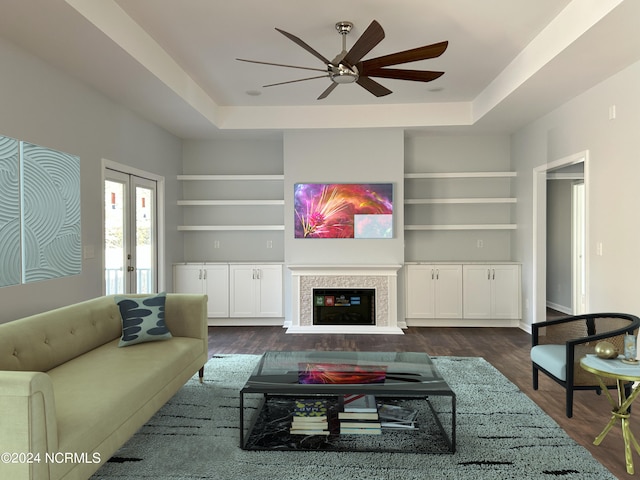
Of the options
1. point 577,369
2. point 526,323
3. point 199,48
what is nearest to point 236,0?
point 199,48

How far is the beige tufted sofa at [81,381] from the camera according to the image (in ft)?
5.54

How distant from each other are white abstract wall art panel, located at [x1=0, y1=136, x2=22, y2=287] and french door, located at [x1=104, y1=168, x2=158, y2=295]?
1.18 m

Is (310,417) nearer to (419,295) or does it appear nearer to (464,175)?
(419,295)

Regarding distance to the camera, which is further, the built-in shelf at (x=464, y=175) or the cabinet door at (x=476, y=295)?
the built-in shelf at (x=464, y=175)

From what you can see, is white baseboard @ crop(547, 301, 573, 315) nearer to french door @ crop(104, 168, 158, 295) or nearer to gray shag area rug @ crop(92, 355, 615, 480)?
gray shag area rug @ crop(92, 355, 615, 480)

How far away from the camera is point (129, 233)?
16.0 ft

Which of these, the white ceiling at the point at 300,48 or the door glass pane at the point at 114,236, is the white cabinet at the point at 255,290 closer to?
the door glass pane at the point at 114,236

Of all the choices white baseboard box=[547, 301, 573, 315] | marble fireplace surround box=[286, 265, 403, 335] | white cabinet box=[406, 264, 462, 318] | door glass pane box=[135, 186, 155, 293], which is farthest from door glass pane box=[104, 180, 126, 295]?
white baseboard box=[547, 301, 573, 315]

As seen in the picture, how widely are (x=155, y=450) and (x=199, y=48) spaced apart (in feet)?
10.4

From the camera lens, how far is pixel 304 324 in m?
5.82

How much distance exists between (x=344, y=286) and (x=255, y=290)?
1230 mm

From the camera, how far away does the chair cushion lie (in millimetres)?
3049

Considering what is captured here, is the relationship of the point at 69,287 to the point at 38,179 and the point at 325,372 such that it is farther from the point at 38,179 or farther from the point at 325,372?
the point at 325,372

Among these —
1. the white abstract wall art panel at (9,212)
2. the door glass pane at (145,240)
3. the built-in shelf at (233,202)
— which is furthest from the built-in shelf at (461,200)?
the white abstract wall art panel at (9,212)
